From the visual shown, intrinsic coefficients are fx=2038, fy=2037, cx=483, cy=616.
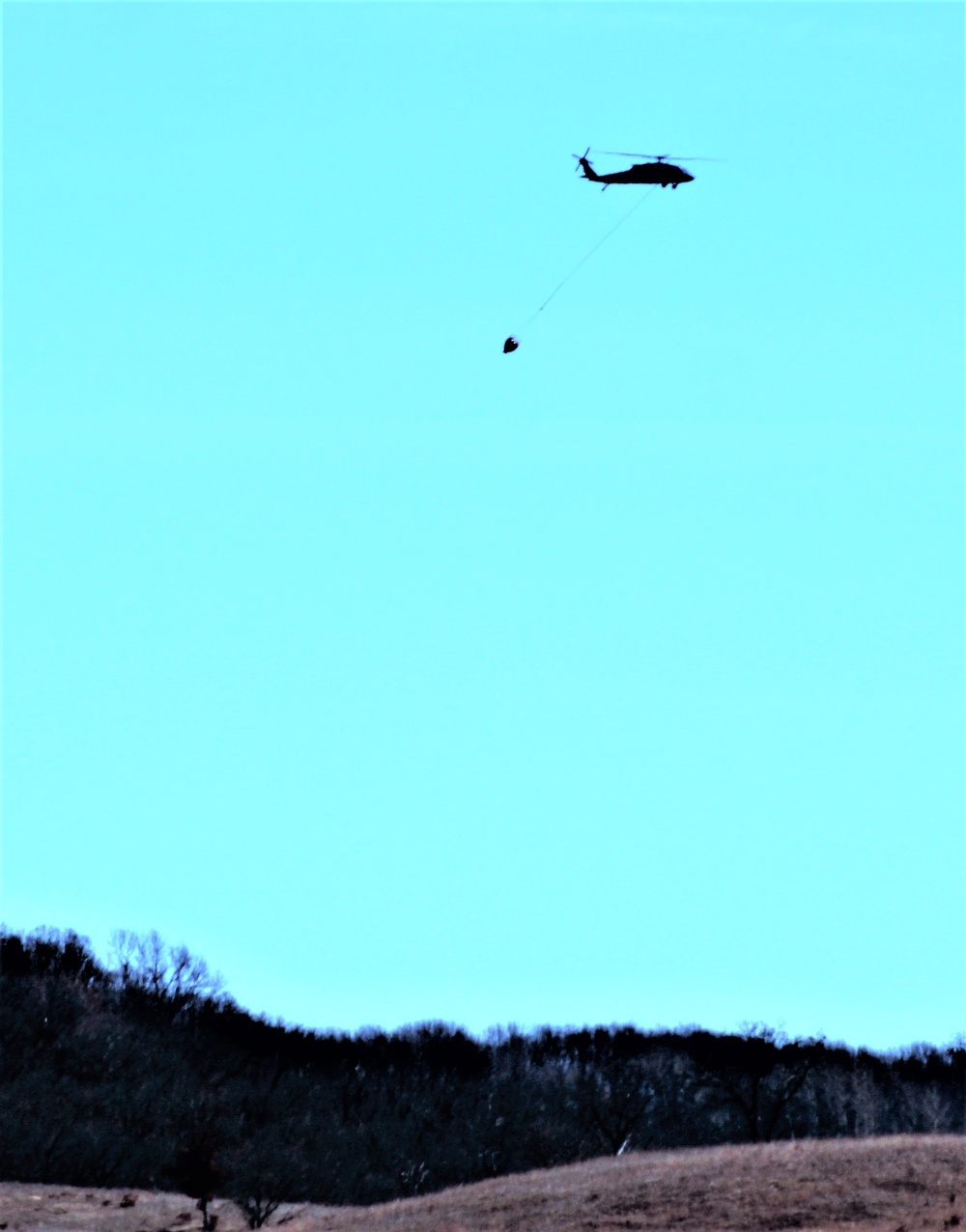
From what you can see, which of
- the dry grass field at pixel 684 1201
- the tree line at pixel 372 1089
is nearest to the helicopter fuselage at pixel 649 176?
the dry grass field at pixel 684 1201

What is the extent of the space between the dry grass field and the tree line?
24460 millimetres

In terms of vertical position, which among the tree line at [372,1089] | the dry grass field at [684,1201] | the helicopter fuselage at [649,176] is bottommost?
the dry grass field at [684,1201]

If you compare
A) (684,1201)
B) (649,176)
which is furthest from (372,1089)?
(649,176)

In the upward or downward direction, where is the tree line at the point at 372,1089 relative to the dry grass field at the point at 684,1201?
upward

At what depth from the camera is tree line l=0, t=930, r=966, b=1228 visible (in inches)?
3765

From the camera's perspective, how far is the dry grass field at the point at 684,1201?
1978 inches

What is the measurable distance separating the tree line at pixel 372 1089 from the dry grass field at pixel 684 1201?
80.3ft

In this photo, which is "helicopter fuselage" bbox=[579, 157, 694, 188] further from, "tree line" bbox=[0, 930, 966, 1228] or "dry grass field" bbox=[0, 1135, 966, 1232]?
"tree line" bbox=[0, 930, 966, 1228]

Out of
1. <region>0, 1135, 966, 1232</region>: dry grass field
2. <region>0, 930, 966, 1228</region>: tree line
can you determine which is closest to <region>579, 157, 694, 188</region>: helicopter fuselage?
<region>0, 1135, 966, 1232</region>: dry grass field

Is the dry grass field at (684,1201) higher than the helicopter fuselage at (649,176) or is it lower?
lower

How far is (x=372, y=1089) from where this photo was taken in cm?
11406

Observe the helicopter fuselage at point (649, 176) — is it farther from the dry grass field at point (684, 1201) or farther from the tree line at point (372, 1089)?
the tree line at point (372, 1089)

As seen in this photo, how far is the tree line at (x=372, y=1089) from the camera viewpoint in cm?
9562

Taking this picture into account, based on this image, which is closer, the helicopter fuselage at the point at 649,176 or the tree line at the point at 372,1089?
the helicopter fuselage at the point at 649,176
